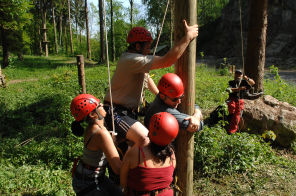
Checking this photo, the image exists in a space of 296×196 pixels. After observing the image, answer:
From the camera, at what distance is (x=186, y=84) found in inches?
102

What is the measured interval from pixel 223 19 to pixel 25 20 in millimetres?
25199

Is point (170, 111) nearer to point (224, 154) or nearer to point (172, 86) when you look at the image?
point (172, 86)

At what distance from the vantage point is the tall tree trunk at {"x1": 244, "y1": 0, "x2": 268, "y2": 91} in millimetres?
6648

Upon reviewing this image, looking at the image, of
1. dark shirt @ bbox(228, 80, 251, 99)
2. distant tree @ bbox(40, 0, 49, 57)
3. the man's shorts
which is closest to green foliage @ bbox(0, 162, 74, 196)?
the man's shorts

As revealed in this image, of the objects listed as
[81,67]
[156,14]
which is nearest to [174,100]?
[81,67]

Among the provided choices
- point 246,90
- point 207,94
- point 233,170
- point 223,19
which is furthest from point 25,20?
point 223,19

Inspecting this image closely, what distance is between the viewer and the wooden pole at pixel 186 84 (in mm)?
2453

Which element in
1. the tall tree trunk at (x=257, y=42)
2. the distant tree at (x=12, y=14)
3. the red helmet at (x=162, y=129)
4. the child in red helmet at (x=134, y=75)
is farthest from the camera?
the distant tree at (x=12, y=14)

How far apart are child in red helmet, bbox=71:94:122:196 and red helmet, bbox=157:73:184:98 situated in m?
0.75

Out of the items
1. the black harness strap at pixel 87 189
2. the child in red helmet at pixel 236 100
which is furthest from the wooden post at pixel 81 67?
the black harness strap at pixel 87 189

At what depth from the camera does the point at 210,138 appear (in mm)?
4449

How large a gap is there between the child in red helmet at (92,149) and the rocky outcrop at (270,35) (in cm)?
2120

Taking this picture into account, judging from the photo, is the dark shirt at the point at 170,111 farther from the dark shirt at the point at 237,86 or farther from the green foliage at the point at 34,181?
the dark shirt at the point at 237,86

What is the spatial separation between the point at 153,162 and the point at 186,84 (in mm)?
964
